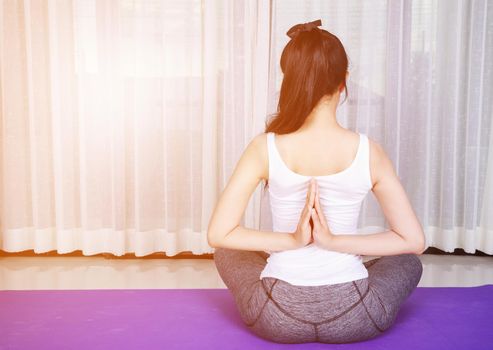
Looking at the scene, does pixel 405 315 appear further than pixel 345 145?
Yes

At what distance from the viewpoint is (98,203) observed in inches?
110

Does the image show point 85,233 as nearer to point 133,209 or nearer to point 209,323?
point 133,209

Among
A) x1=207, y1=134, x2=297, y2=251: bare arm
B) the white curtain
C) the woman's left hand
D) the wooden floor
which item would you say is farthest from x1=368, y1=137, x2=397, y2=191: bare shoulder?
the white curtain

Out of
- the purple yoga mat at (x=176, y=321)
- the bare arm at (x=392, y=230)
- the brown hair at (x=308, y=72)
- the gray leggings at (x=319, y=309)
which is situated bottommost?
the purple yoga mat at (x=176, y=321)

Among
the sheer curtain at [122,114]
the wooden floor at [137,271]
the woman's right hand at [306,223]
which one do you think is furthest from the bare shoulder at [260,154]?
the sheer curtain at [122,114]

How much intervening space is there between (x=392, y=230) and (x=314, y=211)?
0.27 metres

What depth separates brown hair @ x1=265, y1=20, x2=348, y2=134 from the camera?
1227 mm

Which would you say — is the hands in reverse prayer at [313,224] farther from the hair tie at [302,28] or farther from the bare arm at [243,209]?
the hair tie at [302,28]

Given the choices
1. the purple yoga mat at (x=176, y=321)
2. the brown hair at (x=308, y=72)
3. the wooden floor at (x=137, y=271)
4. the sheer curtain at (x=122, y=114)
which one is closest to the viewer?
the brown hair at (x=308, y=72)

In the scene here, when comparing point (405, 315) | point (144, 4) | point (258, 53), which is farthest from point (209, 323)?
point (144, 4)

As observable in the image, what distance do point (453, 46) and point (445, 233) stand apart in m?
1.01

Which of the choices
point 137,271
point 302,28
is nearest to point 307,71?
point 302,28

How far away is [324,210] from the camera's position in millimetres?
1326

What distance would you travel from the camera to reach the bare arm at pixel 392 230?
4.28ft
